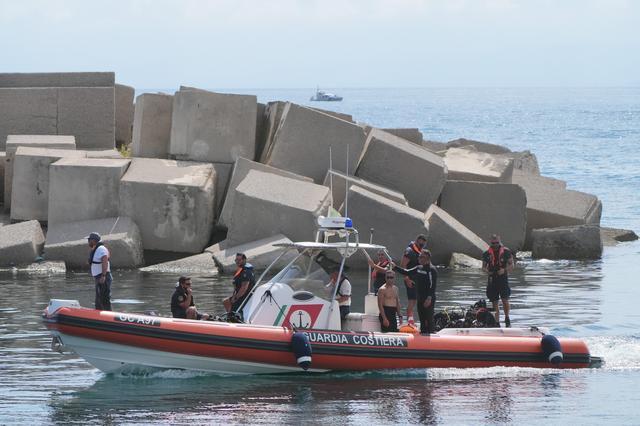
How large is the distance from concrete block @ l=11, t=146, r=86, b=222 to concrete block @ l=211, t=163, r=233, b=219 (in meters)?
2.95

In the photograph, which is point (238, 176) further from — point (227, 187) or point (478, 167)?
point (478, 167)

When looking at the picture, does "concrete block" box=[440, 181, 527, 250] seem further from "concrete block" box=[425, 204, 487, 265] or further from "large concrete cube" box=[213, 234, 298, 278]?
"large concrete cube" box=[213, 234, 298, 278]

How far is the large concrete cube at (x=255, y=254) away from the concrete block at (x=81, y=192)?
2.27m

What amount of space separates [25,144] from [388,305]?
11.3 meters

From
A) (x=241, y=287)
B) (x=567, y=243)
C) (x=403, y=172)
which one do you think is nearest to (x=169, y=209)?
(x=403, y=172)

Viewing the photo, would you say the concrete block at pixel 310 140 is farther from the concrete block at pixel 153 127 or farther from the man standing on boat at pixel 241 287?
the man standing on boat at pixel 241 287

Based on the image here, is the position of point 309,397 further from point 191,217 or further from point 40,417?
point 191,217

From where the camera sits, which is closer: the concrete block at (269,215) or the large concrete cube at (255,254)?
the large concrete cube at (255,254)

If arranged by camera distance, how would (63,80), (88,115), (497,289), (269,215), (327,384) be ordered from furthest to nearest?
(63,80) → (88,115) → (269,215) → (497,289) → (327,384)

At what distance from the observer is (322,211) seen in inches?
845

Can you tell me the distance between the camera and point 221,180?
23.3 metres

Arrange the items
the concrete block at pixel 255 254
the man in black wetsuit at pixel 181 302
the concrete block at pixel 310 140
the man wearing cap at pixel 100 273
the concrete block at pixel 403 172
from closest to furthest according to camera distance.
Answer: the man in black wetsuit at pixel 181 302, the man wearing cap at pixel 100 273, the concrete block at pixel 255 254, the concrete block at pixel 310 140, the concrete block at pixel 403 172

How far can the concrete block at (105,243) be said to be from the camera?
21281 millimetres

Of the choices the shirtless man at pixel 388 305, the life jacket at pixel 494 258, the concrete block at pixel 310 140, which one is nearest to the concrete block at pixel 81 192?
the concrete block at pixel 310 140
